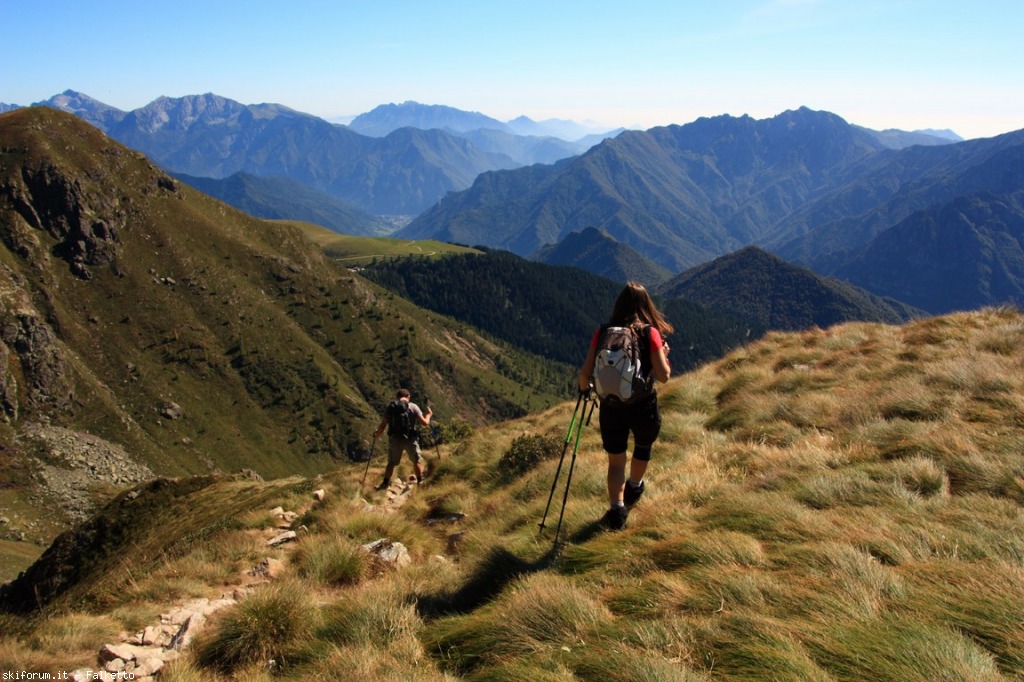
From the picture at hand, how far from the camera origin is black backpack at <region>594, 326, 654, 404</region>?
669 cm

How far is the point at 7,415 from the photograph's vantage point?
12419 cm

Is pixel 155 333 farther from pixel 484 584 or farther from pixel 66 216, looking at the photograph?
pixel 484 584

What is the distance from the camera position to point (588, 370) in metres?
7.41

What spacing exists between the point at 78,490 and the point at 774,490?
467 feet

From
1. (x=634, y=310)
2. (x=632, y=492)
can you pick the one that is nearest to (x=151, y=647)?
(x=632, y=492)

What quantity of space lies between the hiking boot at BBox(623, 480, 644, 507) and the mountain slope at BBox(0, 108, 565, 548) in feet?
464

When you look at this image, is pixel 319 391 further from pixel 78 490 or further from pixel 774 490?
pixel 774 490

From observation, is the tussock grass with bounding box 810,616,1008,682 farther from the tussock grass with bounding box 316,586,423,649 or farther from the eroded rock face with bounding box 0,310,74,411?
the eroded rock face with bounding box 0,310,74,411

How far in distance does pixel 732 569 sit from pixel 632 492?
245cm

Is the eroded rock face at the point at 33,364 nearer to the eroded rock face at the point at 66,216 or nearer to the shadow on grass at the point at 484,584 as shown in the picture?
the eroded rock face at the point at 66,216

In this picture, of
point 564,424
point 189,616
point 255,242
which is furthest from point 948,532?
point 255,242

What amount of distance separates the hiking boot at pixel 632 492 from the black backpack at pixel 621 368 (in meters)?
1.55

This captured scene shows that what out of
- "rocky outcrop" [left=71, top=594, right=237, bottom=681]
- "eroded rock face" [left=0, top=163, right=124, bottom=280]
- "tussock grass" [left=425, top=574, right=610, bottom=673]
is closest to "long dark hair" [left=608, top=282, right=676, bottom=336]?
"tussock grass" [left=425, top=574, right=610, bottom=673]

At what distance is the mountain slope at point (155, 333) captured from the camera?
13100 centimetres
